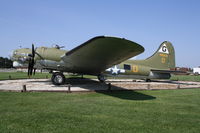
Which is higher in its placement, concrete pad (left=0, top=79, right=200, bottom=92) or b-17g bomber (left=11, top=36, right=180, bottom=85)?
b-17g bomber (left=11, top=36, right=180, bottom=85)

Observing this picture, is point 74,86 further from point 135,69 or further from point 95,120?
point 95,120

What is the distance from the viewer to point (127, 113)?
6320mm

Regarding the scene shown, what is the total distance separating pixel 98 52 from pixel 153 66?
12224 mm

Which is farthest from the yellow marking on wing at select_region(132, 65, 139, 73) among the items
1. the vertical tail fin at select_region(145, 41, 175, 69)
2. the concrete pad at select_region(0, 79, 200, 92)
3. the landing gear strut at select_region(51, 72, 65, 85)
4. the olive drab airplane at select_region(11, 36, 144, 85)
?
the landing gear strut at select_region(51, 72, 65, 85)

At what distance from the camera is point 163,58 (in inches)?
832

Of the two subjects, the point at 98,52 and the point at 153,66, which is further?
the point at 153,66

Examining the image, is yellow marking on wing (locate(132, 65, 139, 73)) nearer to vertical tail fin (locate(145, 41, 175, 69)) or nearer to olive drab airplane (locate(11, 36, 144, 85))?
vertical tail fin (locate(145, 41, 175, 69))

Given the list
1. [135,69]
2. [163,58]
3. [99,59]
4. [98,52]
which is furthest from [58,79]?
[163,58]

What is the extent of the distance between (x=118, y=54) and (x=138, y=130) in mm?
7136

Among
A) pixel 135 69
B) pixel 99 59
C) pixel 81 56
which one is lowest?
pixel 135 69

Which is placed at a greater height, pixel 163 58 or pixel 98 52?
pixel 163 58

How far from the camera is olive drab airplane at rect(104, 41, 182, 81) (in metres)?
19.0

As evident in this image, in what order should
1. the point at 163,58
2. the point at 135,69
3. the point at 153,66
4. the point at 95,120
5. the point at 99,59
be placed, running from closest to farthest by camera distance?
the point at 95,120
the point at 99,59
the point at 135,69
the point at 153,66
the point at 163,58

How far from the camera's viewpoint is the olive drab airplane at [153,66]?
19.0m
